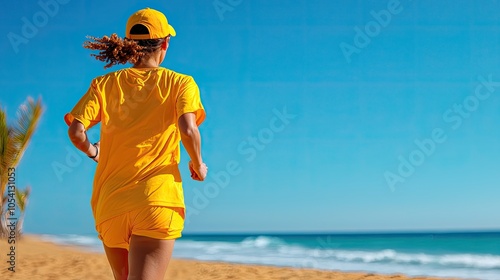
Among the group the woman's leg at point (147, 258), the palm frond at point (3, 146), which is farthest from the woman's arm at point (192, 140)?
the palm frond at point (3, 146)

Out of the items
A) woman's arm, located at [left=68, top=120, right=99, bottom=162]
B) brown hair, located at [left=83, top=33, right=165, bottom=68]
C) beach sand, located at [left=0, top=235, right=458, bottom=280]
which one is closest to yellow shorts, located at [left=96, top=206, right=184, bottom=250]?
woman's arm, located at [left=68, top=120, right=99, bottom=162]

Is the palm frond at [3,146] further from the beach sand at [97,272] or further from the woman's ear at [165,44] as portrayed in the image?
the woman's ear at [165,44]

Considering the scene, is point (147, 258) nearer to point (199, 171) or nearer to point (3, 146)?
point (199, 171)

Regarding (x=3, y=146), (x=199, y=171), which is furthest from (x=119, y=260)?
(x=3, y=146)

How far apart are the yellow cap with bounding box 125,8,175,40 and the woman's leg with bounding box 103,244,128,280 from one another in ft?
2.93

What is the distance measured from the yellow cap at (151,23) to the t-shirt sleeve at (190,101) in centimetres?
23

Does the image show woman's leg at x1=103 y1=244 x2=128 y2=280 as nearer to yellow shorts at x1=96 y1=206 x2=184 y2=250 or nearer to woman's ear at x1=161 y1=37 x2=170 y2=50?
yellow shorts at x1=96 y1=206 x2=184 y2=250

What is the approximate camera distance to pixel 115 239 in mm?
2467

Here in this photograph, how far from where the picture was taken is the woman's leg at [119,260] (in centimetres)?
254

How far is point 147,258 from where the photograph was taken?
233 cm

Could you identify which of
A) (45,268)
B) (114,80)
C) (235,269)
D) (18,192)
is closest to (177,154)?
(114,80)

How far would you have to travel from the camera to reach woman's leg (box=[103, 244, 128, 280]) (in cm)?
254

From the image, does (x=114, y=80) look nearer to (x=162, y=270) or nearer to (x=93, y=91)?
(x=93, y=91)

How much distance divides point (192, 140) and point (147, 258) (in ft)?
1.59
